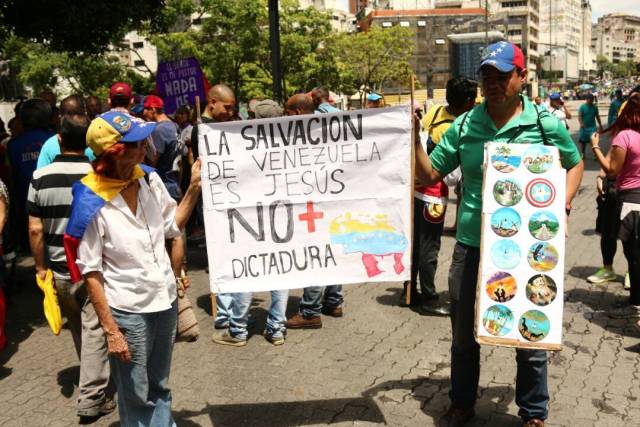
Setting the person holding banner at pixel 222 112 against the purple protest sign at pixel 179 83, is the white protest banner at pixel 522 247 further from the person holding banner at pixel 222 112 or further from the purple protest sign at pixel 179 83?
the purple protest sign at pixel 179 83

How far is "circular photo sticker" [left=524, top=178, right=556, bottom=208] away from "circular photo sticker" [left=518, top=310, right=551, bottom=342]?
0.58 meters

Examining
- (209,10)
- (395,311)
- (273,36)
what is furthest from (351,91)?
(395,311)

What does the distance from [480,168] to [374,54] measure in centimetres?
5365

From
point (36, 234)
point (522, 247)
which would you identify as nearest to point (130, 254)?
point (36, 234)

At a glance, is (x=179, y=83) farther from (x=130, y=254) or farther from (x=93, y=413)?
(x=130, y=254)

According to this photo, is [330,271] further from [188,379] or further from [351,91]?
[351,91]

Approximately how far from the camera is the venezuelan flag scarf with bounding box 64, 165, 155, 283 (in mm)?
2984

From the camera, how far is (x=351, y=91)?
53.4 m

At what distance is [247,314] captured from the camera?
17.4 feet

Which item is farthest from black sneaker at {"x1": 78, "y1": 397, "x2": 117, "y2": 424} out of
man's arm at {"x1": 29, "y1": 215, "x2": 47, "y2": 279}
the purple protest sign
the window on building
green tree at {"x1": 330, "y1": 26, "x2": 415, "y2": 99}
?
the window on building

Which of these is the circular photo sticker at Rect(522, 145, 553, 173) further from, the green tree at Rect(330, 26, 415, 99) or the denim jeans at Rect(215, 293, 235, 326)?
the green tree at Rect(330, 26, 415, 99)

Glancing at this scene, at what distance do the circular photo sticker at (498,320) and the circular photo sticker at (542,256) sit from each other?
287mm

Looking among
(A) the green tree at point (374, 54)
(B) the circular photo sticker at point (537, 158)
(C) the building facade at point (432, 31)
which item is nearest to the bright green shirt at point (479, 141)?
(B) the circular photo sticker at point (537, 158)

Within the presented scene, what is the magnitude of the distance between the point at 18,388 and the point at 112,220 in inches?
97.2
